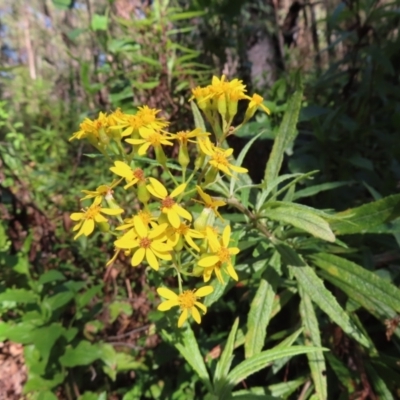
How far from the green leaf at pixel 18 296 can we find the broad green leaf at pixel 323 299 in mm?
1067

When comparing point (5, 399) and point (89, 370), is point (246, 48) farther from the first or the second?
point (5, 399)

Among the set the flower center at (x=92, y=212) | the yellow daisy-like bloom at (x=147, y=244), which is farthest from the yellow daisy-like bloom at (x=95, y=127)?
the yellow daisy-like bloom at (x=147, y=244)

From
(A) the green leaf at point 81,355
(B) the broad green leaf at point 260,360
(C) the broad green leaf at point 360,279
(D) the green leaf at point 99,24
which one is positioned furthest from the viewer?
(D) the green leaf at point 99,24

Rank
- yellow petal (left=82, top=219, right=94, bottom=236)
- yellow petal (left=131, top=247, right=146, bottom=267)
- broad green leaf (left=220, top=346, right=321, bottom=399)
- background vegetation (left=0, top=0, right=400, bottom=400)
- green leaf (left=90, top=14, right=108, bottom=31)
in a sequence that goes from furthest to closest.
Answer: green leaf (left=90, top=14, right=108, bottom=31)
background vegetation (left=0, top=0, right=400, bottom=400)
broad green leaf (left=220, top=346, right=321, bottom=399)
yellow petal (left=82, top=219, right=94, bottom=236)
yellow petal (left=131, top=247, right=146, bottom=267)

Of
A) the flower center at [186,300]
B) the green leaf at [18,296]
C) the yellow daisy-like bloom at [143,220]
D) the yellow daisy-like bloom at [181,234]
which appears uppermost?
the yellow daisy-like bloom at [143,220]

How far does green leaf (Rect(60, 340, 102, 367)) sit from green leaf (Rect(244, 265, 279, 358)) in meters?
0.71

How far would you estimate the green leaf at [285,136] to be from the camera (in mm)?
1583

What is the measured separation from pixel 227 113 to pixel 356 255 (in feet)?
2.66

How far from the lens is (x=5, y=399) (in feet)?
6.18

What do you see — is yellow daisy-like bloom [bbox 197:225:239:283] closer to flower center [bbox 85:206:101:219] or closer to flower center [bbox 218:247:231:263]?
flower center [bbox 218:247:231:263]

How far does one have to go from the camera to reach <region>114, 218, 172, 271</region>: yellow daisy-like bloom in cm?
108

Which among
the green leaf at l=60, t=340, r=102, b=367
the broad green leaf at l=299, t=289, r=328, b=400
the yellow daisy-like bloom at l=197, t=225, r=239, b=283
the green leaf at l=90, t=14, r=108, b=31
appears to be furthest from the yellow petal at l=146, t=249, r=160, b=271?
the green leaf at l=90, t=14, r=108, b=31

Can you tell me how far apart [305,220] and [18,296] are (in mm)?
1218

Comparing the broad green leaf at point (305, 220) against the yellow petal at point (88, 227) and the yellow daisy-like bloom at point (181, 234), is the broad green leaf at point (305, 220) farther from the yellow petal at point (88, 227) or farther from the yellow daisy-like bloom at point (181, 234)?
the yellow petal at point (88, 227)
